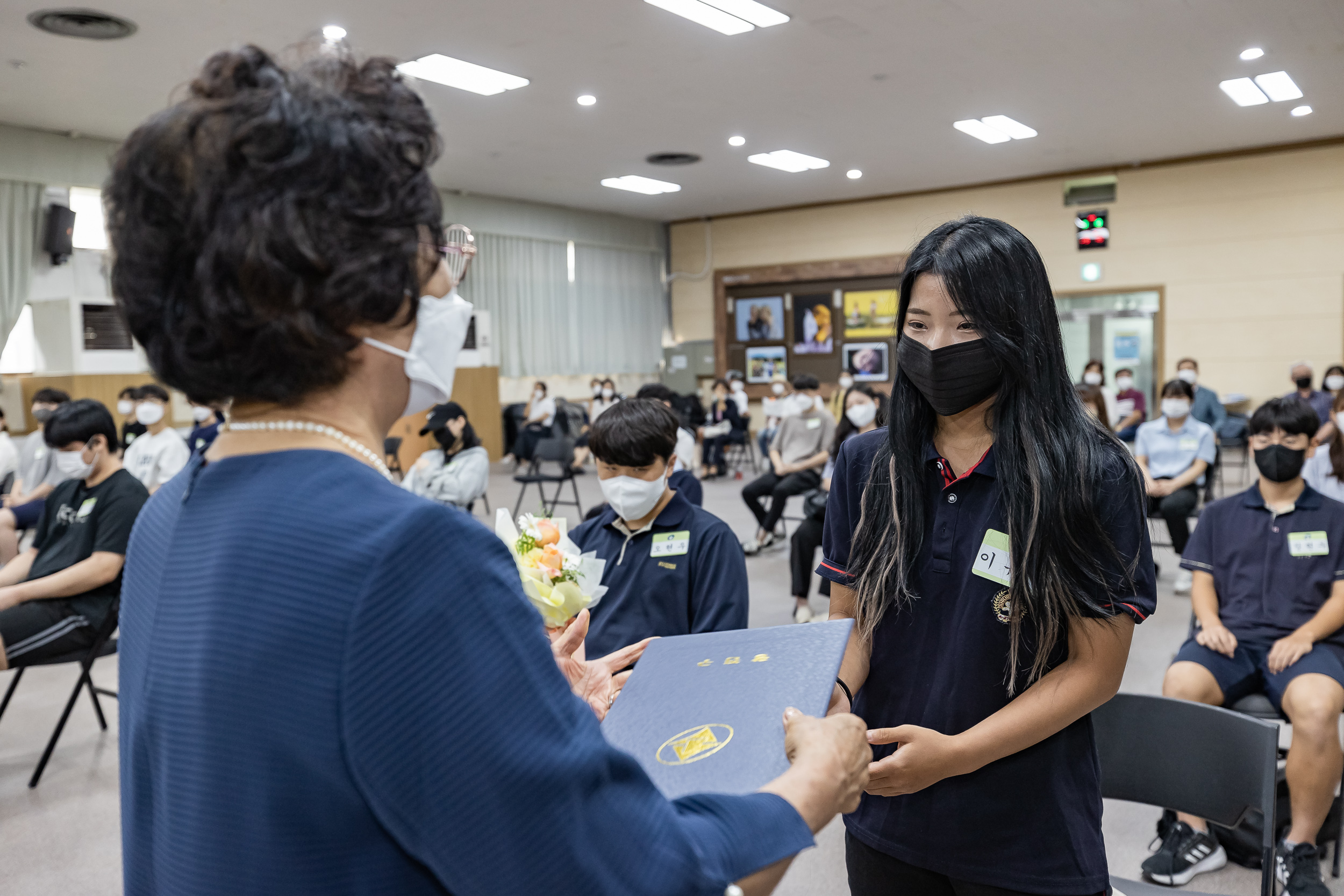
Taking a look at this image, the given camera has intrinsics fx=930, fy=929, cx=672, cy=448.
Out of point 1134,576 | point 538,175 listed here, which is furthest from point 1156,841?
point 538,175

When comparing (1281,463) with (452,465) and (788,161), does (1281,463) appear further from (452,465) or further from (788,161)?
(788,161)

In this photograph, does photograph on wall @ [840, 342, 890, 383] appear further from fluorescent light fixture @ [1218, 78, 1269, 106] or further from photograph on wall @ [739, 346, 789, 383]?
fluorescent light fixture @ [1218, 78, 1269, 106]

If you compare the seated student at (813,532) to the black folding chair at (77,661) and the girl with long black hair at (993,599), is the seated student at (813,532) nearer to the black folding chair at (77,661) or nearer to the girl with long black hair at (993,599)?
the black folding chair at (77,661)

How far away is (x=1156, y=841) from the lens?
2.99 m

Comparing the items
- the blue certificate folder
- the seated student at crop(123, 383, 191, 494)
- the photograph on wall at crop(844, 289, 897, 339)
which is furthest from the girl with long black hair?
the photograph on wall at crop(844, 289, 897, 339)

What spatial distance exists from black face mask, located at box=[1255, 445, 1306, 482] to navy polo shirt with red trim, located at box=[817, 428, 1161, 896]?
2435 millimetres

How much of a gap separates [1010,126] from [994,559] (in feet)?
33.6

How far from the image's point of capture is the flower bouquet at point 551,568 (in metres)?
1.66

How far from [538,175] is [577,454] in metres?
5.63

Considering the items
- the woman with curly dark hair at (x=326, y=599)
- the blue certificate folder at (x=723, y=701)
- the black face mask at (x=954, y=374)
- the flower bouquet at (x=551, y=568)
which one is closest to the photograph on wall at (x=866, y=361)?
the flower bouquet at (x=551, y=568)

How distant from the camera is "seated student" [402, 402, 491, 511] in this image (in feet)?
20.5

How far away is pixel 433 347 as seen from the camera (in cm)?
80

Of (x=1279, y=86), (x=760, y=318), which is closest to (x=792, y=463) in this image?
(x=1279, y=86)

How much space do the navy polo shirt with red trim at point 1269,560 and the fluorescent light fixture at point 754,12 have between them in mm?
4864
